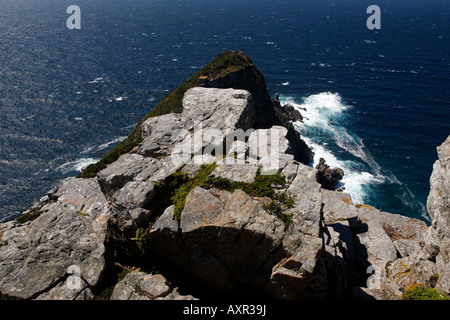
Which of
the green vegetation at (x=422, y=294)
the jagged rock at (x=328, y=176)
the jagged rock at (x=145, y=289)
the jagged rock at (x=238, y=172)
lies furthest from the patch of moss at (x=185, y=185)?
the jagged rock at (x=328, y=176)

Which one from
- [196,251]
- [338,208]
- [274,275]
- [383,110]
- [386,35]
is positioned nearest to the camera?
[274,275]

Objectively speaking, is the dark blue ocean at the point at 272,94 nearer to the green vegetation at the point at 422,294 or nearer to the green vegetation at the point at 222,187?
the green vegetation at the point at 422,294

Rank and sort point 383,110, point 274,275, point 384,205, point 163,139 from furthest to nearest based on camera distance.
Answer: point 383,110 → point 384,205 → point 163,139 → point 274,275

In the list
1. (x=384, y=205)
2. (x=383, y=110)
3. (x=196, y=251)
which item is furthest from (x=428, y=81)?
(x=196, y=251)

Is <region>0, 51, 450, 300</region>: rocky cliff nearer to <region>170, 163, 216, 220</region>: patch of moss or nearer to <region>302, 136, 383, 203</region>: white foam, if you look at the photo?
<region>170, 163, 216, 220</region>: patch of moss

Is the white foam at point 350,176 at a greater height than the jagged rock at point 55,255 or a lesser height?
lesser

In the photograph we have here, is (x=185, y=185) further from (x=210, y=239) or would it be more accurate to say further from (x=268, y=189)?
(x=268, y=189)

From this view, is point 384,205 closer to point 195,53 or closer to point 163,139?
point 163,139
